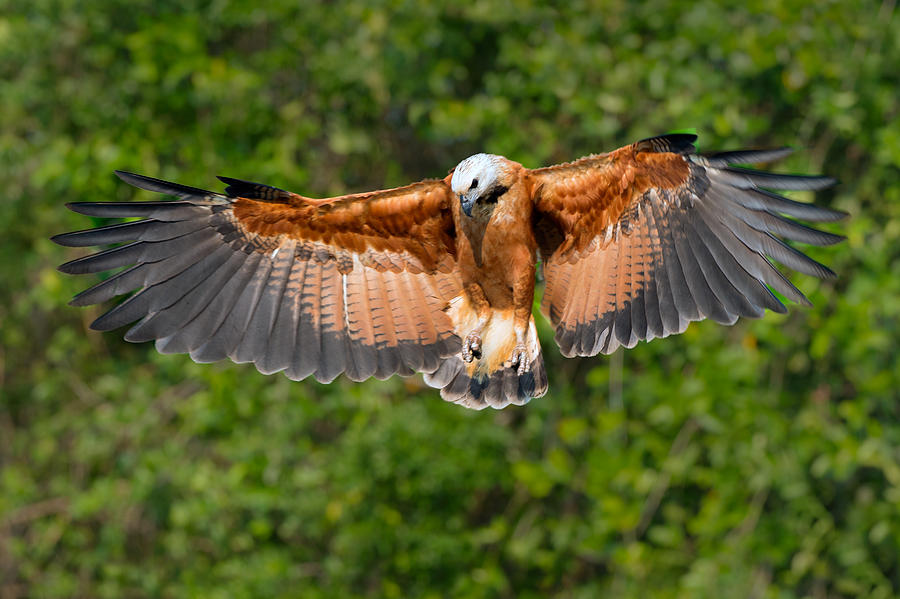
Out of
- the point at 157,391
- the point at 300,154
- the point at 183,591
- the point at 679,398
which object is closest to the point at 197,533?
the point at 183,591

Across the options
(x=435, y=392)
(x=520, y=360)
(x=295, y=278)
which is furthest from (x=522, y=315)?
(x=435, y=392)

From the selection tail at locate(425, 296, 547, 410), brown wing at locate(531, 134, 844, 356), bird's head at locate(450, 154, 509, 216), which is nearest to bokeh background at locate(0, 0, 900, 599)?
brown wing at locate(531, 134, 844, 356)

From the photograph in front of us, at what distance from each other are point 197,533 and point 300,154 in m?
2.06

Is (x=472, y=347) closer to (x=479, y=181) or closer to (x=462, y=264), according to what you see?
(x=462, y=264)

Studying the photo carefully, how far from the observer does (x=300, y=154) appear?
Answer: 521cm

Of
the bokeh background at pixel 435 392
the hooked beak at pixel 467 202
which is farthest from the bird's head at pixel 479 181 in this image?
the bokeh background at pixel 435 392

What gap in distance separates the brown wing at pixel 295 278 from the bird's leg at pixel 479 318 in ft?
0.44

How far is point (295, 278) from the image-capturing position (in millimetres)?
2938

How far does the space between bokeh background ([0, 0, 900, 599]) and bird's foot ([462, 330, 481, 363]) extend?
5.63 ft

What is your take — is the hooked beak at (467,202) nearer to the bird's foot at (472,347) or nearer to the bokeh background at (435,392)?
the bird's foot at (472,347)

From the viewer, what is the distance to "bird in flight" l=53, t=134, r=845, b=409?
2.62 meters

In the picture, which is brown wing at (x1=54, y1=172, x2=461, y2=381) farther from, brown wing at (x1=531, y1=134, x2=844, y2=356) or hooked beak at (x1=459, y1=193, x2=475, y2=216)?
brown wing at (x1=531, y1=134, x2=844, y2=356)

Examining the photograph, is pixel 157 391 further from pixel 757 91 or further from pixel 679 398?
pixel 757 91

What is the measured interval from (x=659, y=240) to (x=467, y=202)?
644 mm
